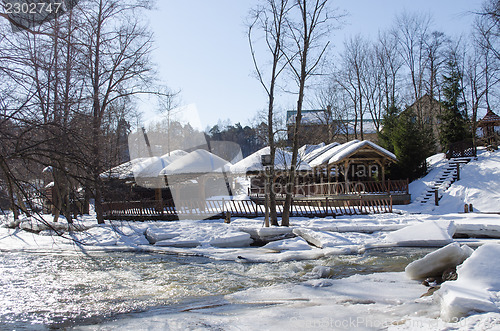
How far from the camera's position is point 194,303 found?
7.10 meters

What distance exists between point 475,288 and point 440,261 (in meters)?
2.37

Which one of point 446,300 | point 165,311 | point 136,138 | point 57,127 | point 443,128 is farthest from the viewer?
point 136,138

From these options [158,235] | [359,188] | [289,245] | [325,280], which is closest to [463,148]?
[359,188]

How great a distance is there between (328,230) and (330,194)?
441 inches

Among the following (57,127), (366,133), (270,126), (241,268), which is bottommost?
(241,268)

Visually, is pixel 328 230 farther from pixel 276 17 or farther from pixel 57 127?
pixel 57 127

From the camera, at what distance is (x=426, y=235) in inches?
486

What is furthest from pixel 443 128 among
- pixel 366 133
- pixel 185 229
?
pixel 185 229

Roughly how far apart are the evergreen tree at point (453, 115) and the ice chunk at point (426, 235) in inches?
805

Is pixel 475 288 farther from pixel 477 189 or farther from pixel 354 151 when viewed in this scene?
pixel 477 189

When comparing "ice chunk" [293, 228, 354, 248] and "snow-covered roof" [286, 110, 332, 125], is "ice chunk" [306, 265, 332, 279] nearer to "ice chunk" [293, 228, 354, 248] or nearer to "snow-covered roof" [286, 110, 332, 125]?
"ice chunk" [293, 228, 354, 248]

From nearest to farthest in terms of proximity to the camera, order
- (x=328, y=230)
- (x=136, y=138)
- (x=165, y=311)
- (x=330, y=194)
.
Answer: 1. (x=165, y=311)
2. (x=328, y=230)
3. (x=330, y=194)
4. (x=136, y=138)

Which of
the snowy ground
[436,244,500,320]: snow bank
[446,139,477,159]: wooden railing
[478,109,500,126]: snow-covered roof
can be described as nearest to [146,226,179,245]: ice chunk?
the snowy ground

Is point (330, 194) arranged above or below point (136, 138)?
below
